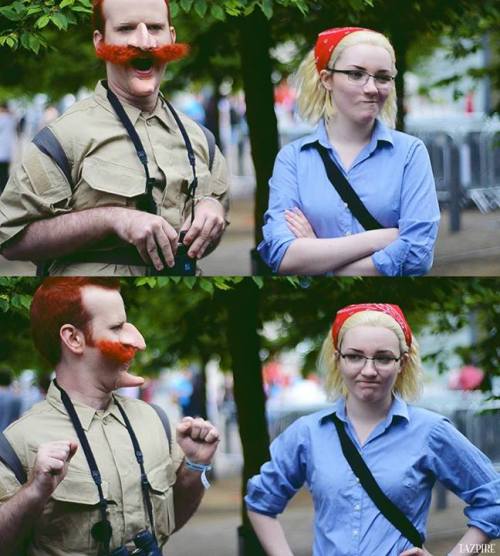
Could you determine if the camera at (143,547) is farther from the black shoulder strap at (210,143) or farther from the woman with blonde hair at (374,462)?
the black shoulder strap at (210,143)

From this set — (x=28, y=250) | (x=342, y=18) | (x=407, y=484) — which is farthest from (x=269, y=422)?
(x=342, y=18)

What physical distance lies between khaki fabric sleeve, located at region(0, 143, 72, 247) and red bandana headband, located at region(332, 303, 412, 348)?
1.31 metres

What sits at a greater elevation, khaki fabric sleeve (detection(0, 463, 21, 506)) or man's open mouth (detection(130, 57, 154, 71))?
man's open mouth (detection(130, 57, 154, 71))

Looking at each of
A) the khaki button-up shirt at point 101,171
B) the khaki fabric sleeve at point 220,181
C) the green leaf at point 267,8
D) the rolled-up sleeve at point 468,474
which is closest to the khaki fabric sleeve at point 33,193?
the khaki button-up shirt at point 101,171

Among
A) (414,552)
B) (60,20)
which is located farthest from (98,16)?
(414,552)

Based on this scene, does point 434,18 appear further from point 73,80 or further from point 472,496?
point 472,496

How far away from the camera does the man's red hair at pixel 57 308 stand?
7.73 metres

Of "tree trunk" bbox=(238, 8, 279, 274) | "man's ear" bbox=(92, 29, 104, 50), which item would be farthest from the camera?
"man's ear" bbox=(92, 29, 104, 50)

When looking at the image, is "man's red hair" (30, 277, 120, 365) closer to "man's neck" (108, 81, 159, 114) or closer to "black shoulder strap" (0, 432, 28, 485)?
"black shoulder strap" (0, 432, 28, 485)

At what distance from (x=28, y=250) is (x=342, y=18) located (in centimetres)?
181

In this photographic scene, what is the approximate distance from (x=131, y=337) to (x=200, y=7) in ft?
5.01

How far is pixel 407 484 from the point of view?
759 centimetres

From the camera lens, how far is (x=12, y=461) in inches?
295

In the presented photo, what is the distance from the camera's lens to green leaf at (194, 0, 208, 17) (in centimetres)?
797
